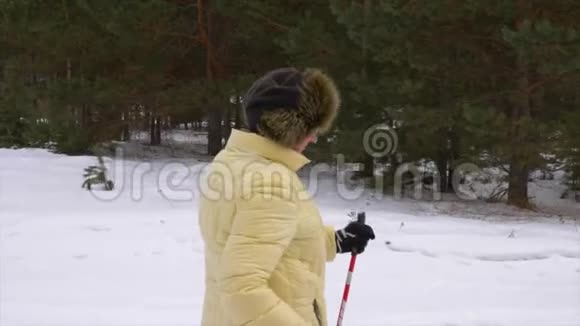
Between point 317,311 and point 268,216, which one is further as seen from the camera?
point 317,311

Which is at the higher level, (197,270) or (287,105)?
(287,105)

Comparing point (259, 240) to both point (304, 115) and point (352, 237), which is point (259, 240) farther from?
point (352, 237)

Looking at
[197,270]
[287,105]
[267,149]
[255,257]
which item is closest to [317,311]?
[255,257]

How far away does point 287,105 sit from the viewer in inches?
65.8

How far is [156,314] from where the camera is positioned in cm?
409

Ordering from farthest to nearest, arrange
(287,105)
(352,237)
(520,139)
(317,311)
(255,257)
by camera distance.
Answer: (520,139), (352,237), (317,311), (287,105), (255,257)

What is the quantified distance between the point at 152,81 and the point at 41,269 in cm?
859

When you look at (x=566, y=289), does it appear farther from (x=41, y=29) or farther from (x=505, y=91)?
(x=41, y=29)

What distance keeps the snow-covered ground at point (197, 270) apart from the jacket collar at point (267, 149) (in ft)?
8.45

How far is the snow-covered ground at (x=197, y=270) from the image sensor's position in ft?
13.7

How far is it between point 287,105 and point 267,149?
0.45 ft

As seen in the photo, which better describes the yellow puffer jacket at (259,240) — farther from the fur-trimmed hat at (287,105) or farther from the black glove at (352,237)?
the black glove at (352,237)

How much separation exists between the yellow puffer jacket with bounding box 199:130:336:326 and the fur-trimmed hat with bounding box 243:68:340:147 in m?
0.04

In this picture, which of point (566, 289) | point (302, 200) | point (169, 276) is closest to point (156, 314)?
point (169, 276)
